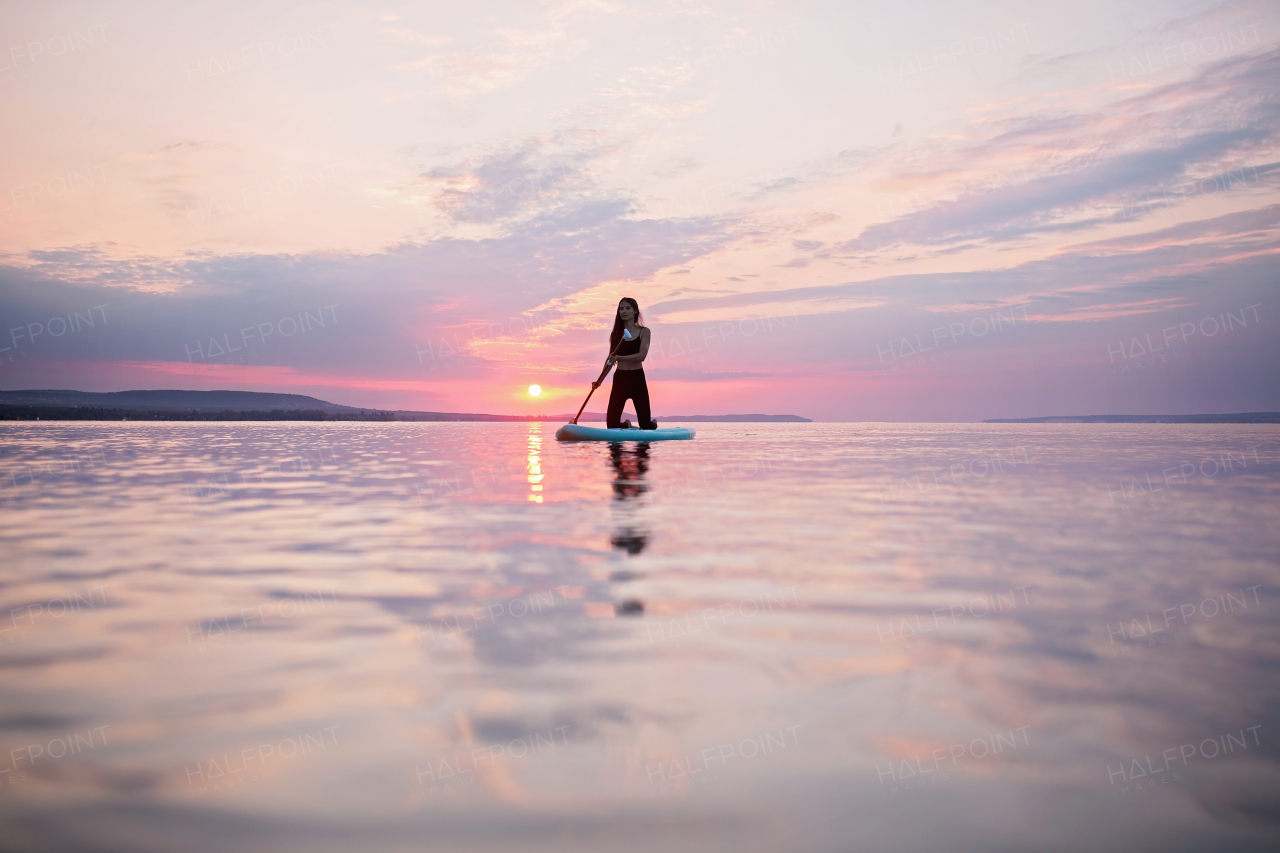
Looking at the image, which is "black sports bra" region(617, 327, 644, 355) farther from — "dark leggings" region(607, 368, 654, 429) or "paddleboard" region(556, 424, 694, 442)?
"paddleboard" region(556, 424, 694, 442)

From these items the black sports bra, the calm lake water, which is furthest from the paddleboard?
the calm lake water

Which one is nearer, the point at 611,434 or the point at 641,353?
the point at 641,353

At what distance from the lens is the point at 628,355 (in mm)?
16703

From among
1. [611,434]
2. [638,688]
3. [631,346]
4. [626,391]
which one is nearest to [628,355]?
[631,346]

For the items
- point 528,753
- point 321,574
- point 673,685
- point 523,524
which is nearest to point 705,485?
point 523,524

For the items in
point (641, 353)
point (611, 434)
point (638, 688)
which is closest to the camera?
point (638, 688)

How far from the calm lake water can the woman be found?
1154 centimetres

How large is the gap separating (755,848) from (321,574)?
3.21m

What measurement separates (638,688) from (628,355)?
574 inches

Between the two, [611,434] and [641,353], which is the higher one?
[641,353]

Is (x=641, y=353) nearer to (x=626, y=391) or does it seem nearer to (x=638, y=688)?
(x=626, y=391)

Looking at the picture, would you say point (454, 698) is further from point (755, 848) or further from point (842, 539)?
point (842, 539)

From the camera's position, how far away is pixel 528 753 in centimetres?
196

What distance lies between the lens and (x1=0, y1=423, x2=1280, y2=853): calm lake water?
1.68 metres
